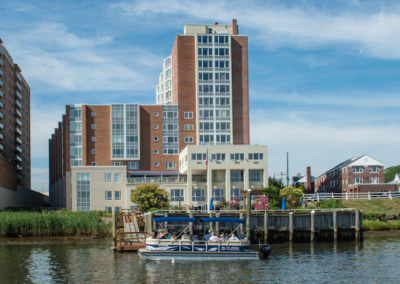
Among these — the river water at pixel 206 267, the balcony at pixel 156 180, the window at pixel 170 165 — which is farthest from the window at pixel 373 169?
the river water at pixel 206 267

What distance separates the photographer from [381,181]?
394 feet

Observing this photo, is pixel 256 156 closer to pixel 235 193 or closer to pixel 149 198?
pixel 235 193

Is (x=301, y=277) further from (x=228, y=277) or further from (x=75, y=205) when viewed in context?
(x=75, y=205)

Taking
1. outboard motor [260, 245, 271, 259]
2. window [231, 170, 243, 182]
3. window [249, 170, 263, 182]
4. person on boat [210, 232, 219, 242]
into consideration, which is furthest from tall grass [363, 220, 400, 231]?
window [231, 170, 243, 182]

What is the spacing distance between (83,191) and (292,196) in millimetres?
40271

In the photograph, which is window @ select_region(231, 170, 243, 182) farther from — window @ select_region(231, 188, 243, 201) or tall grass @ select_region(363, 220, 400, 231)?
tall grass @ select_region(363, 220, 400, 231)

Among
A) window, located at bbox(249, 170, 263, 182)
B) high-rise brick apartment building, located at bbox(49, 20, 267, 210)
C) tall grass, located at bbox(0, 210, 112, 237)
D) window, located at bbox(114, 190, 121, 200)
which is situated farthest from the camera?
high-rise brick apartment building, located at bbox(49, 20, 267, 210)

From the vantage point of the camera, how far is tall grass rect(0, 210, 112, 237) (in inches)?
2552

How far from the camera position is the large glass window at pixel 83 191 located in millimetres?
104312

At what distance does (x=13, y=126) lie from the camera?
503ft

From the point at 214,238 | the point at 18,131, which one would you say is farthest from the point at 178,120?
A: the point at 214,238

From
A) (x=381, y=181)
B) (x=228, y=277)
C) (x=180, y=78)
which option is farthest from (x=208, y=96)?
(x=228, y=277)

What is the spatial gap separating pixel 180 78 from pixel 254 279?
83761 mm

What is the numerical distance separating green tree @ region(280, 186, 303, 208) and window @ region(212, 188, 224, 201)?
43.1ft
